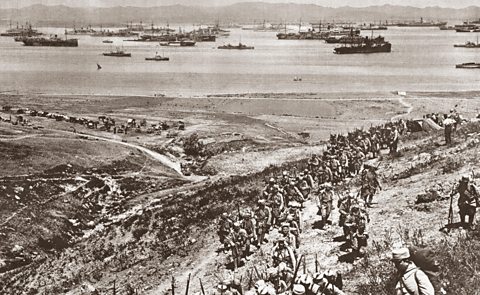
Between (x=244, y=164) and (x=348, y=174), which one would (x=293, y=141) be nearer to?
(x=244, y=164)

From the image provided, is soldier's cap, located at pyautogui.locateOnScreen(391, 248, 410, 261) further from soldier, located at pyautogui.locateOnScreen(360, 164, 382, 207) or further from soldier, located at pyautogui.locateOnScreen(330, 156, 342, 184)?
soldier, located at pyautogui.locateOnScreen(330, 156, 342, 184)

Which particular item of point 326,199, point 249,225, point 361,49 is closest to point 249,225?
point 249,225

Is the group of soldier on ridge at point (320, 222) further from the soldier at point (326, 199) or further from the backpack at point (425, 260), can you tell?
the backpack at point (425, 260)

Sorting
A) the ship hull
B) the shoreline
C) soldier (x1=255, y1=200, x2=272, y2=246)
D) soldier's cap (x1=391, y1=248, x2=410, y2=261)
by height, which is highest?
the ship hull

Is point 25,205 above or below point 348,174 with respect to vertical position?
below

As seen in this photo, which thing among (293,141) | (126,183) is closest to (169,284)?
(126,183)

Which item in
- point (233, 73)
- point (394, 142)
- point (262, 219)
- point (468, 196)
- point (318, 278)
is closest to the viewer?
point (318, 278)

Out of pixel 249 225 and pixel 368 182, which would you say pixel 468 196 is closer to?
pixel 368 182

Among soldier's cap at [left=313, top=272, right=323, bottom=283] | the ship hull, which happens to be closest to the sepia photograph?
soldier's cap at [left=313, top=272, right=323, bottom=283]
